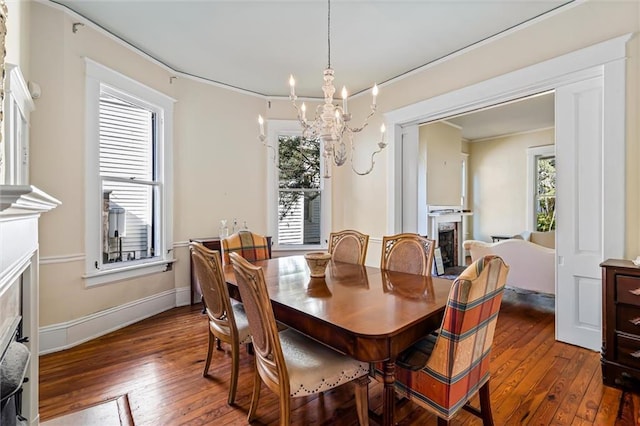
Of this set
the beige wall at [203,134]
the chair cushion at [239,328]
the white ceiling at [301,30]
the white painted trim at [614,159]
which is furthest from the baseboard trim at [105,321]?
the white painted trim at [614,159]

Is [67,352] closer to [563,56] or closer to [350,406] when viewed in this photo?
[350,406]

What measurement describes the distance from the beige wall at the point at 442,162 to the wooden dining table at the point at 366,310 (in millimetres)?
3901

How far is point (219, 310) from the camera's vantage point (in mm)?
2105

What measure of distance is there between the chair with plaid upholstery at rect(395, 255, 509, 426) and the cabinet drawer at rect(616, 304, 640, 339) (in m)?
1.29

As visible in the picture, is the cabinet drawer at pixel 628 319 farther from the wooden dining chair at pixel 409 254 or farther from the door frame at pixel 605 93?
the wooden dining chair at pixel 409 254

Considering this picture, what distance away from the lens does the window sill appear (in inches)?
116

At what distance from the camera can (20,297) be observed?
154 cm

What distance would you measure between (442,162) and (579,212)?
11.4 ft

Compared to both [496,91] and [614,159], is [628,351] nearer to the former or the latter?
[614,159]

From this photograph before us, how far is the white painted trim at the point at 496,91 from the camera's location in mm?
2430

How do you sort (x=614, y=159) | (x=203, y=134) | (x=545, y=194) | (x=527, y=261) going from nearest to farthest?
(x=614, y=159) → (x=527, y=261) → (x=203, y=134) → (x=545, y=194)

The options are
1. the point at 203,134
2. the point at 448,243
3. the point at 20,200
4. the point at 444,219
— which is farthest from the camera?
the point at 448,243

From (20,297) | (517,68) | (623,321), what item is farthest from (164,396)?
(517,68)

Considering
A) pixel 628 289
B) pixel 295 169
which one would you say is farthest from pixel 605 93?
pixel 295 169
